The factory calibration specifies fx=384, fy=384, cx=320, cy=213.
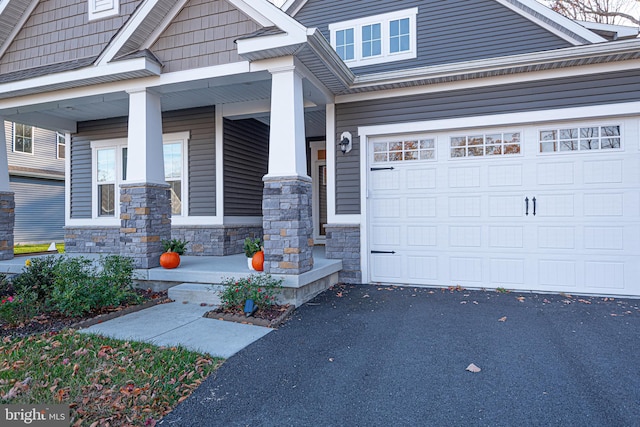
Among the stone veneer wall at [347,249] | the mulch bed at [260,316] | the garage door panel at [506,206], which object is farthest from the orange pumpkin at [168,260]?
the garage door panel at [506,206]

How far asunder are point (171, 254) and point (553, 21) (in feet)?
22.7

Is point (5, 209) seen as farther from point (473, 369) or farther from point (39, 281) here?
point (473, 369)

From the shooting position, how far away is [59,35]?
248 inches

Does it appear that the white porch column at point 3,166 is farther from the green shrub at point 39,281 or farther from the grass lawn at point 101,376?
the grass lawn at point 101,376

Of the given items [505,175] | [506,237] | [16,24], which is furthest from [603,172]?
[16,24]

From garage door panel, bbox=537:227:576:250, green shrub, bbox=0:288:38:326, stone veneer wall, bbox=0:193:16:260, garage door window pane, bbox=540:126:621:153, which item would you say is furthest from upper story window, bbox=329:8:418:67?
stone veneer wall, bbox=0:193:16:260

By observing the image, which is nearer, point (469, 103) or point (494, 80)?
point (494, 80)

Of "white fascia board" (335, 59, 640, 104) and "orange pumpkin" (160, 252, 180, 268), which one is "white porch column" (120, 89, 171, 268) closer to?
"orange pumpkin" (160, 252, 180, 268)

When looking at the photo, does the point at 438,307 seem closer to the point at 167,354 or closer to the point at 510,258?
the point at 510,258

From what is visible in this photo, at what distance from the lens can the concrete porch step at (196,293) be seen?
4844mm

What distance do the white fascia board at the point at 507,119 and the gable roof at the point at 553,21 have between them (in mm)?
1513

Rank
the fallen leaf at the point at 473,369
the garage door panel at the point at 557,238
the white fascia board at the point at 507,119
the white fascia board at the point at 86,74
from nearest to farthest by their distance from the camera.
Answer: the fallen leaf at the point at 473,369 < the white fascia board at the point at 507,119 < the white fascia board at the point at 86,74 < the garage door panel at the point at 557,238

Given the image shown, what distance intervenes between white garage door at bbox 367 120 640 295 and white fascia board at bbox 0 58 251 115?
2.55 metres

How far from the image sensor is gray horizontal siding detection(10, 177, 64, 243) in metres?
14.4
